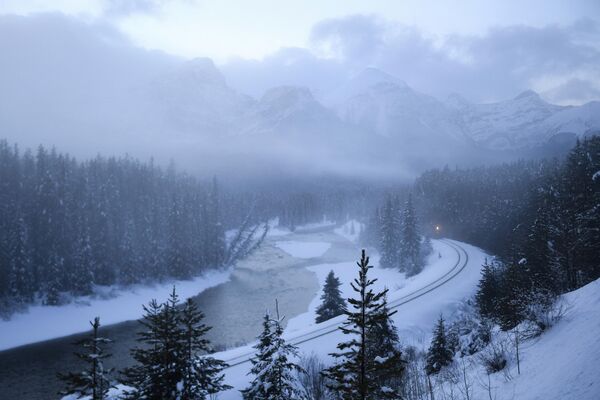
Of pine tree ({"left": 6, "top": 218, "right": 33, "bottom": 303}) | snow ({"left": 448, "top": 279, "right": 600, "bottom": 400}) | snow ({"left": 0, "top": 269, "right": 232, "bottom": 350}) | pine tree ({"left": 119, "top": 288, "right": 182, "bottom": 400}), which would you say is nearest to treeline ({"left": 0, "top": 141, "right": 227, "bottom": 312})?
pine tree ({"left": 6, "top": 218, "right": 33, "bottom": 303})

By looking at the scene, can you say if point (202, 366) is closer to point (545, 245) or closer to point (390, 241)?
point (545, 245)

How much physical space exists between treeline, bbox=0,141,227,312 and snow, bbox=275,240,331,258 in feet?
77.0

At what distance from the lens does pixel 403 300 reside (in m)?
35.6

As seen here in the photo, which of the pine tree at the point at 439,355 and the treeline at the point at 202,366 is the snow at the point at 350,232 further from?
the treeline at the point at 202,366

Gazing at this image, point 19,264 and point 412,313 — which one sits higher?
point 19,264

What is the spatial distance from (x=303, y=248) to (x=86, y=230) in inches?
2242

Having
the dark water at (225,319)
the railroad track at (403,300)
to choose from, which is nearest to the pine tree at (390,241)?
the railroad track at (403,300)

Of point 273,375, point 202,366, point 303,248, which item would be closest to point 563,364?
point 273,375

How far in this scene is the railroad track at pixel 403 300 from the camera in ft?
71.5

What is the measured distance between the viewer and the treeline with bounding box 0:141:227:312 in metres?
45.5

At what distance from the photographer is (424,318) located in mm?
31375

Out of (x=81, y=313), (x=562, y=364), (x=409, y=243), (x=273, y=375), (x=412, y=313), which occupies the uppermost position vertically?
(x=562, y=364)

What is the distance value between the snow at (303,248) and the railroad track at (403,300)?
34.6 metres

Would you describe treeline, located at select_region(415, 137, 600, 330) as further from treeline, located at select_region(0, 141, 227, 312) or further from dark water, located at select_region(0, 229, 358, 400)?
treeline, located at select_region(0, 141, 227, 312)
